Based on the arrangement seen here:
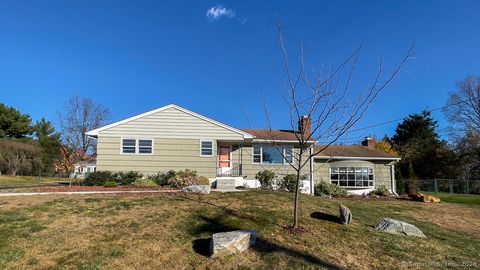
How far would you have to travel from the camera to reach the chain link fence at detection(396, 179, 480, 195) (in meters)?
27.5

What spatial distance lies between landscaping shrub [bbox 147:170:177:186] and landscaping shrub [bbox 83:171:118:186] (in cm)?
210

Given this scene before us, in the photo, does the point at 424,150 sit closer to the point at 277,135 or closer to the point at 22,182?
the point at 277,135

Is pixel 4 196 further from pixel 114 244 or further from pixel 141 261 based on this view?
pixel 141 261

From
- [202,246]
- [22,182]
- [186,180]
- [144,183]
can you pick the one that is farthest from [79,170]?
[202,246]

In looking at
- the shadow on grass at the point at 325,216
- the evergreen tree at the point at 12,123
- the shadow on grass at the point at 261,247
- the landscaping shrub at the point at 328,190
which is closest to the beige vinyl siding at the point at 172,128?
the landscaping shrub at the point at 328,190

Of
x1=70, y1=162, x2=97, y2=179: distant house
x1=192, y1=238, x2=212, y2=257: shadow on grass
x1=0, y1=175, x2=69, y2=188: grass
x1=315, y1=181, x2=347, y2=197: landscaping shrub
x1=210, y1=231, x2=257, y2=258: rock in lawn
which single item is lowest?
x1=192, y1=238, x2=212, y2=257: shadow on grass

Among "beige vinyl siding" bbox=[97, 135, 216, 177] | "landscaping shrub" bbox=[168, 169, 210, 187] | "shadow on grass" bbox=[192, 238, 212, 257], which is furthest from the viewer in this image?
"beige vinyl siding" bbox=[97, 135, 216, 177]

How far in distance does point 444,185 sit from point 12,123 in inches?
1943

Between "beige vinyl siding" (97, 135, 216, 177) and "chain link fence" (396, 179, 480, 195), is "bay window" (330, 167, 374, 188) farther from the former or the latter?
"beige vinyl siding" (97, 135, 216, 177)

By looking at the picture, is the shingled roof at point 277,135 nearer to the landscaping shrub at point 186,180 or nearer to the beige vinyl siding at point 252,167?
the beige vinyl siding at point 252,167

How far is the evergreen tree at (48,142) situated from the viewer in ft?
138

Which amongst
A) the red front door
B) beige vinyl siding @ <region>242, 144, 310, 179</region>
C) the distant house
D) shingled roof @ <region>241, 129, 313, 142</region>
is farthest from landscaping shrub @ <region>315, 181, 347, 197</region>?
the distant house

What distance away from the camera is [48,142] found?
148 feet

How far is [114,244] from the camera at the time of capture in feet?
26.4
